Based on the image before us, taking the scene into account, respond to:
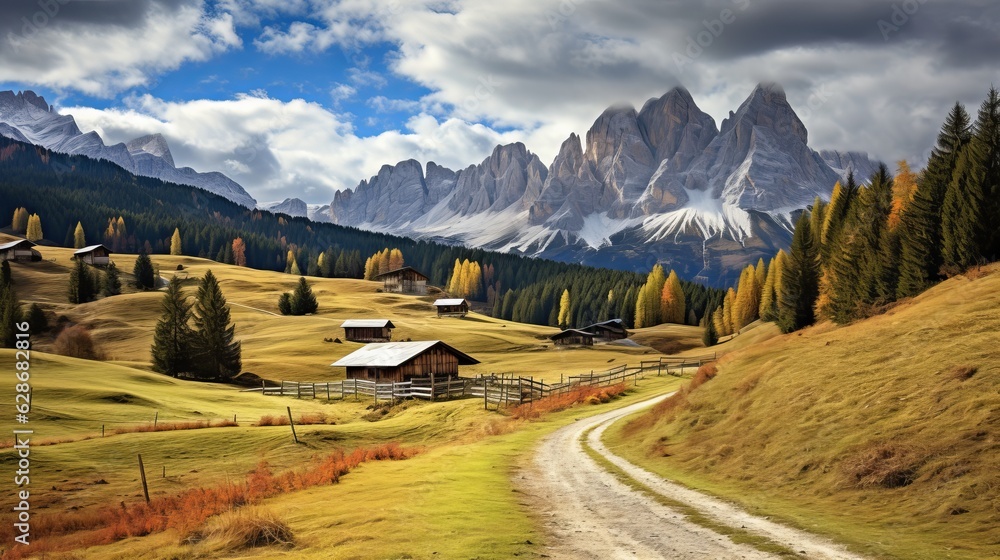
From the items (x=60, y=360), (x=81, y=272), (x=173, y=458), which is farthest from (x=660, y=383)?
(x=81, y=272)

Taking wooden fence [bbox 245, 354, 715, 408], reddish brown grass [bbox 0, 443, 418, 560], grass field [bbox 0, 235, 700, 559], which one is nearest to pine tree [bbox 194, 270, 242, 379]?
grass field [bbox 0, 235, 700, 559]

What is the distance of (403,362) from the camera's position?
210ft

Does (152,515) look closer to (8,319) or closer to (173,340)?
(173,340)

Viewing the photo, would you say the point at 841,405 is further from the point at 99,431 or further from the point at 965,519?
the point at 99,431

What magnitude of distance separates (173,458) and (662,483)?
2443 cm

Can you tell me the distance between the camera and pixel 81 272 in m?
127

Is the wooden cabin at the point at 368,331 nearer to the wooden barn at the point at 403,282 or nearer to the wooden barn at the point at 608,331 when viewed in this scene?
the wooden barn at the point at 608,331

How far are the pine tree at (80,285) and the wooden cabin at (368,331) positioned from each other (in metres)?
57.3

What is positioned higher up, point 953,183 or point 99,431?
point 953,183

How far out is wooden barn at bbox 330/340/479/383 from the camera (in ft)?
216

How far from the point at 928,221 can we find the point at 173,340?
3060 inches

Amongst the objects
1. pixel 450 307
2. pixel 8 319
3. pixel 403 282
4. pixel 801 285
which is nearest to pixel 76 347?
pixel 8 319

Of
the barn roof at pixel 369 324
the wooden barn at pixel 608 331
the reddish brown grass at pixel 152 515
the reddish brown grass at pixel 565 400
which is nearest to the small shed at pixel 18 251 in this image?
the barn roof at pixel 369 324

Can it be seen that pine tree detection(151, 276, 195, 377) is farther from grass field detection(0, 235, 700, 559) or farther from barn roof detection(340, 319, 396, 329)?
barn roof detection(340, 319, 396, 329)
